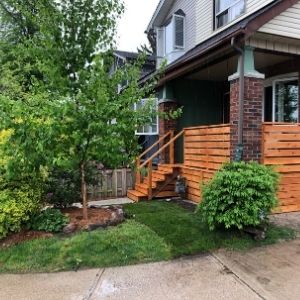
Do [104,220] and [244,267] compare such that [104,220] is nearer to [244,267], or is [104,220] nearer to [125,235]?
[125,235]

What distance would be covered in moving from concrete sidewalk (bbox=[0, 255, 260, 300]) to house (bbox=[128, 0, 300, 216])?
119 inches

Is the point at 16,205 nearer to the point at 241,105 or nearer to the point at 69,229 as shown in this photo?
the point at 69,229

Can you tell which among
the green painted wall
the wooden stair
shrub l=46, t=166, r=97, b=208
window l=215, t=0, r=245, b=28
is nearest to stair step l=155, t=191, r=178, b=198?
the wooden stair

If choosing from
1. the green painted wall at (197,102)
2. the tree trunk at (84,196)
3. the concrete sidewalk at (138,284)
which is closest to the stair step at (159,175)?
the green painted wall at (197,102)

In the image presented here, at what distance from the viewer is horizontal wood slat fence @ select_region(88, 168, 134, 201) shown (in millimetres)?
9898

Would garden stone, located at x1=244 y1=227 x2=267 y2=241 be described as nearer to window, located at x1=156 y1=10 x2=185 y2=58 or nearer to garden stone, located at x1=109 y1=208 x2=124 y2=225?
garden stone, located at x1=109 y1=208 x2=124 y2=225

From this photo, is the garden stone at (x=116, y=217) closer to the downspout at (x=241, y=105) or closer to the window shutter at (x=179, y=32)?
the downspout at (x=241, y=105)

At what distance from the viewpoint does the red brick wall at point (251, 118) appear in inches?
273

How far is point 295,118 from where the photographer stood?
9078 mm

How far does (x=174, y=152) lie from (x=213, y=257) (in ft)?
21.1

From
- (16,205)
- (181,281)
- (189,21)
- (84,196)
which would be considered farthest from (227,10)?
(181,281)

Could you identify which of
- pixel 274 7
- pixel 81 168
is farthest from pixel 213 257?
pixel 274 7

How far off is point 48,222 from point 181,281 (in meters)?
2.62

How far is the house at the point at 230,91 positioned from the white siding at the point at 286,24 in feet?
0.07
